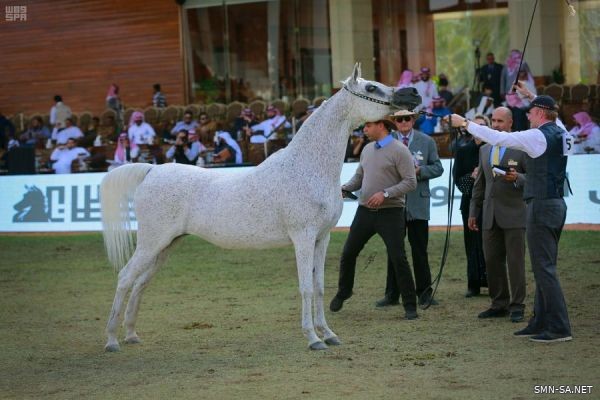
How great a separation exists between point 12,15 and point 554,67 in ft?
47.0

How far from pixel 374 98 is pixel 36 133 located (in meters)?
21.4

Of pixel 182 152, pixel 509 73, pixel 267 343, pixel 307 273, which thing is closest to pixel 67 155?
pixel 182 152

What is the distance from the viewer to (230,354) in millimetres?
8086

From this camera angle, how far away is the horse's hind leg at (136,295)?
8820 mm

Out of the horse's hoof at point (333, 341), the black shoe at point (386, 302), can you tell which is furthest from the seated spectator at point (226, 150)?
the horse's hoof at point (333, 341)

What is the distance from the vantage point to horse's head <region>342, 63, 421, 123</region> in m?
8.27

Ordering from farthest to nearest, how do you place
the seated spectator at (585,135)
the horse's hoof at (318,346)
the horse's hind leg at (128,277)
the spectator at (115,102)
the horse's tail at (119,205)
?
the spectator at (115,102) < the seated spectator at (585,135) < the horse's tail at (119,205) < the horse's hind leg at (128,277) < the horse's hoof at (318,346)

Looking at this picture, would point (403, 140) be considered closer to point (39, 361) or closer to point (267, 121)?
point (39, 361)

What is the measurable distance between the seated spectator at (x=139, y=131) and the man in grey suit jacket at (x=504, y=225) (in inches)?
634

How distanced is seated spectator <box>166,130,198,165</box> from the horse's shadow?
3706mm

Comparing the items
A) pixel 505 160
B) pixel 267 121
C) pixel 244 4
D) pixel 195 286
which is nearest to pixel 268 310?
pixel 195 286

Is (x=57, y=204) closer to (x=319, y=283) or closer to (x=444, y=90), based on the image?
(x=444, y=90)

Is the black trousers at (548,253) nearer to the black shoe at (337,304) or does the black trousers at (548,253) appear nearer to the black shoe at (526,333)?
the black shoe at (526,333)

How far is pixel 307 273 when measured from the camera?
8.14 meters
